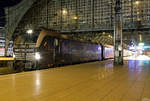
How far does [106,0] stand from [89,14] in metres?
5.70

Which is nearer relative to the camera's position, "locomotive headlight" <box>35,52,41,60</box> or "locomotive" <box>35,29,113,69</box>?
"locomotive headlight" <box>35,52,41,60</box>

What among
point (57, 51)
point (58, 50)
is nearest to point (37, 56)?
point (57, 51)

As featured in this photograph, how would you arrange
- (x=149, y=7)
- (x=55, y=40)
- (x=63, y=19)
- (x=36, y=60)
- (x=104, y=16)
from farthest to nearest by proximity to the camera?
(x=63, y=19)
(x=104, y=16)
(x=149, y=7)
(x=55, y=40)
(x=36, y=60)

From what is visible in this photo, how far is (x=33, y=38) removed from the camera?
11922 millimetres

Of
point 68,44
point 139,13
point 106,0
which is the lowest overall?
point 68,44

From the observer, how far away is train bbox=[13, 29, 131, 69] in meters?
11.7

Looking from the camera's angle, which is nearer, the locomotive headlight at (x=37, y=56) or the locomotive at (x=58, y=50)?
the locomotive headlight at (x=37, y=56)

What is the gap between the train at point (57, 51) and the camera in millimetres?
11664

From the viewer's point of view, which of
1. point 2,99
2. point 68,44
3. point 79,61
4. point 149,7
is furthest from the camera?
point 149,7

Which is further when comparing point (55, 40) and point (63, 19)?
point (63, 19)

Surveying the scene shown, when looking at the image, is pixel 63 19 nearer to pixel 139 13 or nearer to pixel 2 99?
pixel 139 13

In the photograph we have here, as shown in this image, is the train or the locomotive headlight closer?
the locomotive headlight

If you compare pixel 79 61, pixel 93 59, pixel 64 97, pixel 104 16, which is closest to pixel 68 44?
pixel 79 61

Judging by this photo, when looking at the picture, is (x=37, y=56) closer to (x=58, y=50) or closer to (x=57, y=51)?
(x=57, y=51)
